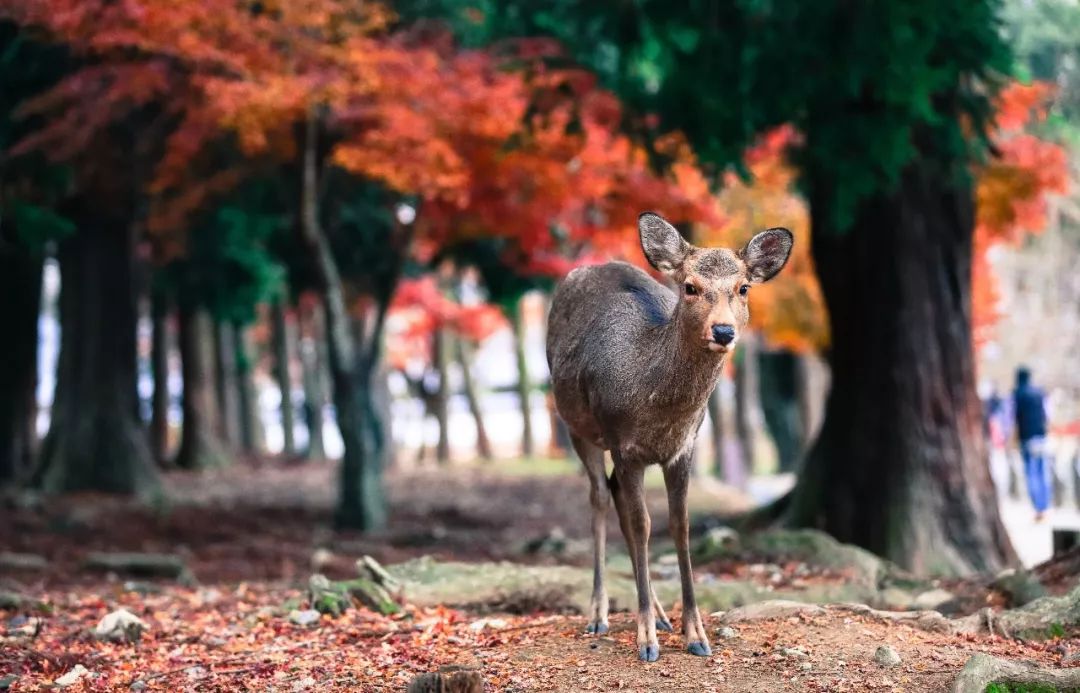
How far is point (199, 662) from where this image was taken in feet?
20.2

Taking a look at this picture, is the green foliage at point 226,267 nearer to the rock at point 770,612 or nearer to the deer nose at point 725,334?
the rock at point 770,612

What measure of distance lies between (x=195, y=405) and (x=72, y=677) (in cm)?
1823

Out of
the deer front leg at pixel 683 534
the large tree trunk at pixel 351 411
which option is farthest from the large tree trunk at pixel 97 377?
the deer front leg at pixel 683 534

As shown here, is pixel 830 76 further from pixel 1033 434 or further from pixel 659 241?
pixel 1033 434

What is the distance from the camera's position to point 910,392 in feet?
36.6

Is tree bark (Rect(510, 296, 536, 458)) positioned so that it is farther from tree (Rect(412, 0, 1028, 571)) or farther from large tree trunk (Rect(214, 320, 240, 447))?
tree (Rect(412, 0, 1028, 571))

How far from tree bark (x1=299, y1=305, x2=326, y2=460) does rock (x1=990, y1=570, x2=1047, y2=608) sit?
71.1ft

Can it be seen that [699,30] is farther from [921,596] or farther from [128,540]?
[128,540]

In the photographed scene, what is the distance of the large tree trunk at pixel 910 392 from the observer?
434 inches

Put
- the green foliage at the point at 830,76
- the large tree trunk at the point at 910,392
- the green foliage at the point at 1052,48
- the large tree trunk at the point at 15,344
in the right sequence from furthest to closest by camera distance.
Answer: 1. the large tree trunk at the point at 15,344
2. the green foliage at the point at 1052,48
3. the large tree trunk at the point at 910,392
4. the green foliage at the point at 830,76

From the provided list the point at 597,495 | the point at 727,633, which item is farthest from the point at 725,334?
the point at 597,495

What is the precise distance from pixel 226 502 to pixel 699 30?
34.5ft

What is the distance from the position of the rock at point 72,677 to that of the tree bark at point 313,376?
21.4 metres

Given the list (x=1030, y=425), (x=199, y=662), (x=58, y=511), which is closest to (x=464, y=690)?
(x=199, y=662)
